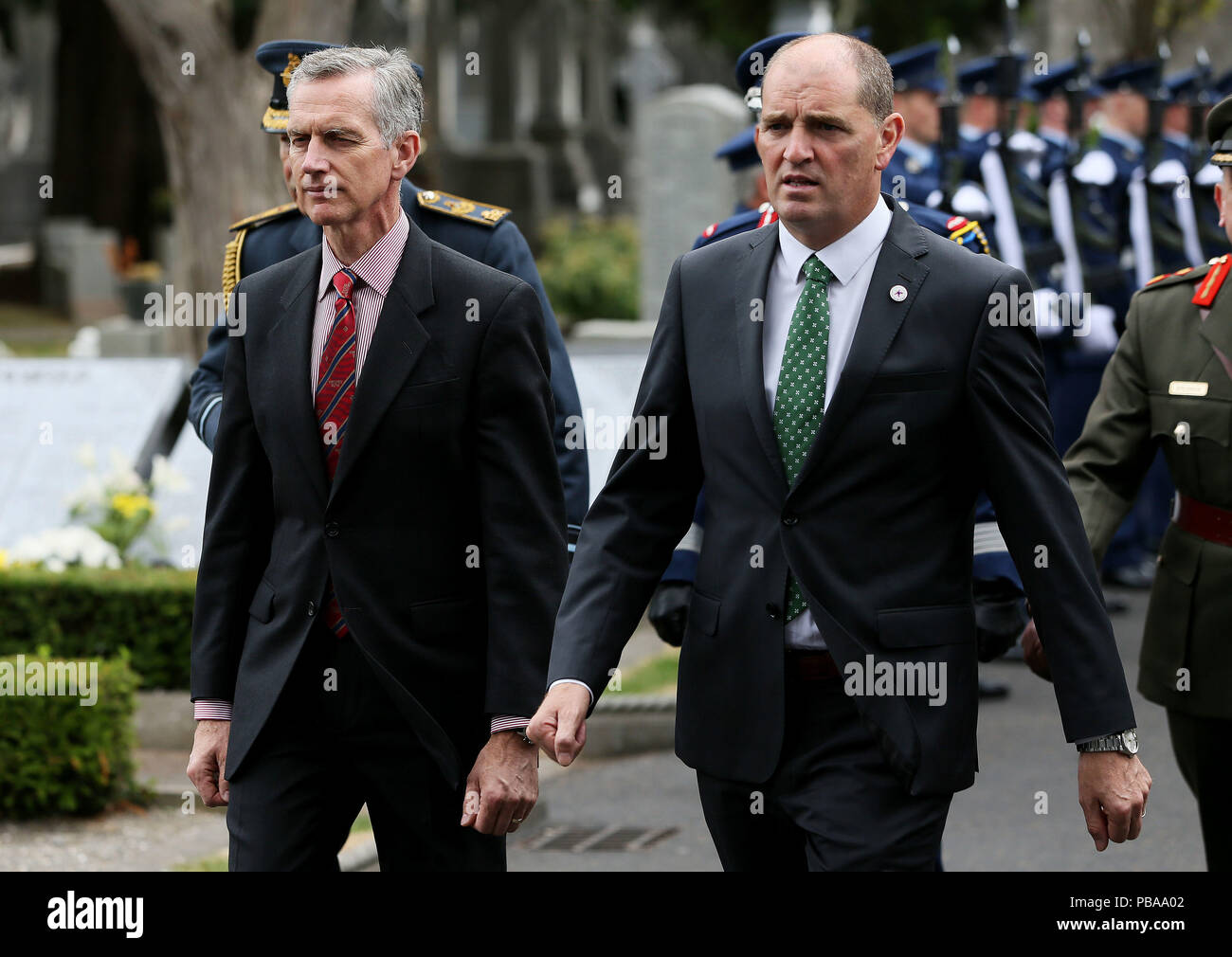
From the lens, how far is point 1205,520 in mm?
4762

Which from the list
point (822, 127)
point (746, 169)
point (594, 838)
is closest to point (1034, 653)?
point (822, 127)

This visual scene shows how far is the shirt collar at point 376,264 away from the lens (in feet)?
13.0

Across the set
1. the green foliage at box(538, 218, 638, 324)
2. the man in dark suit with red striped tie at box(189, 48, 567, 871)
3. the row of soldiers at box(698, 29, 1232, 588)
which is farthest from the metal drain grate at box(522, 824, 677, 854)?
the green foliage at box(538, 218, 638, 324)

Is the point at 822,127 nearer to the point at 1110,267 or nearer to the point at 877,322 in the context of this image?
the point at 877,322

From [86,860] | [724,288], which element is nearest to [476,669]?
[724,288]

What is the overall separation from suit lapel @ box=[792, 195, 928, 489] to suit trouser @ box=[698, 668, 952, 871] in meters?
0.42

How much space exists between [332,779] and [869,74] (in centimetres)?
166

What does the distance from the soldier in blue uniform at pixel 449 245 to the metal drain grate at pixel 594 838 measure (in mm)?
2206

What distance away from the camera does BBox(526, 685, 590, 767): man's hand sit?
11.2ft

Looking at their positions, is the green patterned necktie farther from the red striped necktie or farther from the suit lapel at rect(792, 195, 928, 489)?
the red striped necktie

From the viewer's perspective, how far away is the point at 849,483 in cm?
345

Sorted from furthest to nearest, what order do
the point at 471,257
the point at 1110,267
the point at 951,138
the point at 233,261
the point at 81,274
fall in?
the point at 81,274, the point at 1110,267, the point at 951,138, the point at 233,261, the point at 471,257
